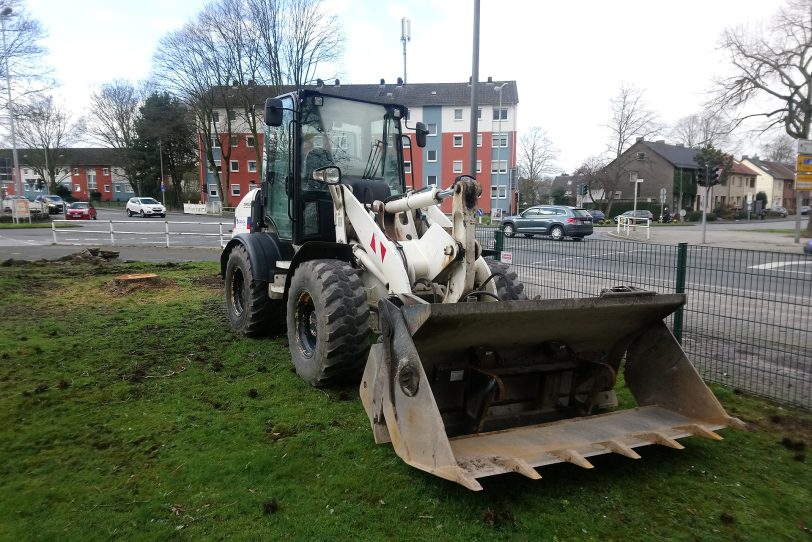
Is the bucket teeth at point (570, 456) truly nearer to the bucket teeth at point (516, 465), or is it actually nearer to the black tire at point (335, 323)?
the bucket teeth at point (516, 465)

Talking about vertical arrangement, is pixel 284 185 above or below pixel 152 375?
above

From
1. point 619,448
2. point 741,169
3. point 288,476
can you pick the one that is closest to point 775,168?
point 741,169

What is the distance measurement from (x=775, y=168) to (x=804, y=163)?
88.7m

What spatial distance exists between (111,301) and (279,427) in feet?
20.4

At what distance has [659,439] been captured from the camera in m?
3.58

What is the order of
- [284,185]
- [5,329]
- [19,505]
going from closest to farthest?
[19,505] → [284,185] → [5,329]

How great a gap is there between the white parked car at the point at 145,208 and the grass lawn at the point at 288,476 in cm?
4131

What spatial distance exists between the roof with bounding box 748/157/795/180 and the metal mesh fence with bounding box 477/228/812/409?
97578 millimetres

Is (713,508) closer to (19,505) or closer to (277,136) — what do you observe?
(19,505)

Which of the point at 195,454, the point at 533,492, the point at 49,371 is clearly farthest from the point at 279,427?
the point at 49,371

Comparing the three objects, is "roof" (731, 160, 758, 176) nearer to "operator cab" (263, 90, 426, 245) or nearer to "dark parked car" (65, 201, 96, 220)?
"dark parked car" (65, 201, 96, 220)

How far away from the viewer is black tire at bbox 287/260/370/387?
15.5 ft

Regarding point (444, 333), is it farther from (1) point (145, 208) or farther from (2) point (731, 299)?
(1) point (145, 208)

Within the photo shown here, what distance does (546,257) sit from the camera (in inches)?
293
